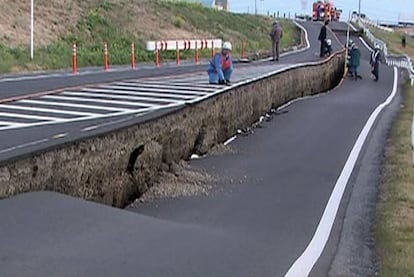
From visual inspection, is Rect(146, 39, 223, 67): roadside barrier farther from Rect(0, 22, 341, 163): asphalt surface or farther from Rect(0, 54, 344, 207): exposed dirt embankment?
Rect(0, 54, 344, 207): exposed dirt embankment

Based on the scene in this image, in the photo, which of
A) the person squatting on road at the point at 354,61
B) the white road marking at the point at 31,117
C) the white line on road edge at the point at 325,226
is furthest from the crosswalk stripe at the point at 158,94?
the person squatting on road at the point at 354,61

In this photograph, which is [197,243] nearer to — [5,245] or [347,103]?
[5,245]

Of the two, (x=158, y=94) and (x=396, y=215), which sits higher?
(x=158, y=94)

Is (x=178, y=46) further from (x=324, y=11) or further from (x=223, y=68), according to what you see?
(x=324, y=11)

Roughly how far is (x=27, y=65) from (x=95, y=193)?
23473mm

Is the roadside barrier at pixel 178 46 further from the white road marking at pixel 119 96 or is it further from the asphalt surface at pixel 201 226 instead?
the asphalt surface at pixel 201 226

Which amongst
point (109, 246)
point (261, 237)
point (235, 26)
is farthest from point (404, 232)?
point (235, 26)

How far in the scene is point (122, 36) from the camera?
50.2 m

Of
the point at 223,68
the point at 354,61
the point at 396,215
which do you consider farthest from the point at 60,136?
the point at 354,61

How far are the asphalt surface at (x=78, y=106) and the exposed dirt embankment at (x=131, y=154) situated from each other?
0.71 ft

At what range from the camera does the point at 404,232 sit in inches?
458

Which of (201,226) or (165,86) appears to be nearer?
(201,226)

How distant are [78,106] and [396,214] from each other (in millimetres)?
8078

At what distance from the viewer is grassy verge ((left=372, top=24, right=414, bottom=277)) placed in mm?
10117
